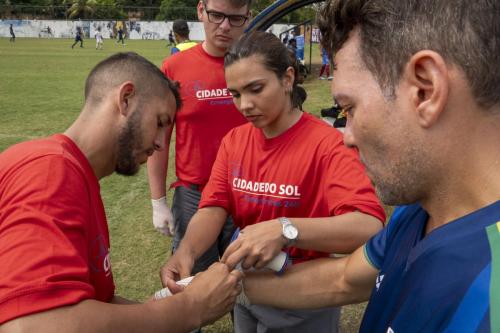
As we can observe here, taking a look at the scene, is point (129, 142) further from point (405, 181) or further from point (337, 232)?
point (405, 181)

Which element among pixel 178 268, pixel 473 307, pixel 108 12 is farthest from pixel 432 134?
pixel 108 12

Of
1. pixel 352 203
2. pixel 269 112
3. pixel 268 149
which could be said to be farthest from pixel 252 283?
pixel 269 112

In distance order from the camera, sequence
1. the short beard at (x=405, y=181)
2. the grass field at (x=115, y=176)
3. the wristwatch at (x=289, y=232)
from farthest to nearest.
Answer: the grass field at (x=115, y=176), the wristwatch at (x=289, y=232), the short beard at (x=405, y=181)

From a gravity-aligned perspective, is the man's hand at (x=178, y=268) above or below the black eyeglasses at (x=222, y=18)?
below

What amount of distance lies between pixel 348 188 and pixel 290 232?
1.11 feet

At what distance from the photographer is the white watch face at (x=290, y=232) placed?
1.89m

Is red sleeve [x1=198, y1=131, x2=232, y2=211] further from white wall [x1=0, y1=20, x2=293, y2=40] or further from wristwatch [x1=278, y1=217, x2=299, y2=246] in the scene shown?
white wall [x1=0, y1=20, x2=293, y2=40]

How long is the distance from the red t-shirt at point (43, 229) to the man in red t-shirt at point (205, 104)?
183 cm

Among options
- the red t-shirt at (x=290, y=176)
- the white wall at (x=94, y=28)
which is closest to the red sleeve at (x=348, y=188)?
the red t-shirt at (x=290, y=176)

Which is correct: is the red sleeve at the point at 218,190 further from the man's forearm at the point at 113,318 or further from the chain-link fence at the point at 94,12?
the chain-link fence at the point at 94,12

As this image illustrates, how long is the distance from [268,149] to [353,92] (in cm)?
126

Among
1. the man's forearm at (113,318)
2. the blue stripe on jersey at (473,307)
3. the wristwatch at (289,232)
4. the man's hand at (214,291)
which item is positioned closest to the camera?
the blue stripe on jersey at (473,307)

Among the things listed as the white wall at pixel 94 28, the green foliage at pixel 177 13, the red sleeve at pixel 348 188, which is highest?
the red sleeve at pixel 348 188

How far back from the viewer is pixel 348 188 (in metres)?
2.01
